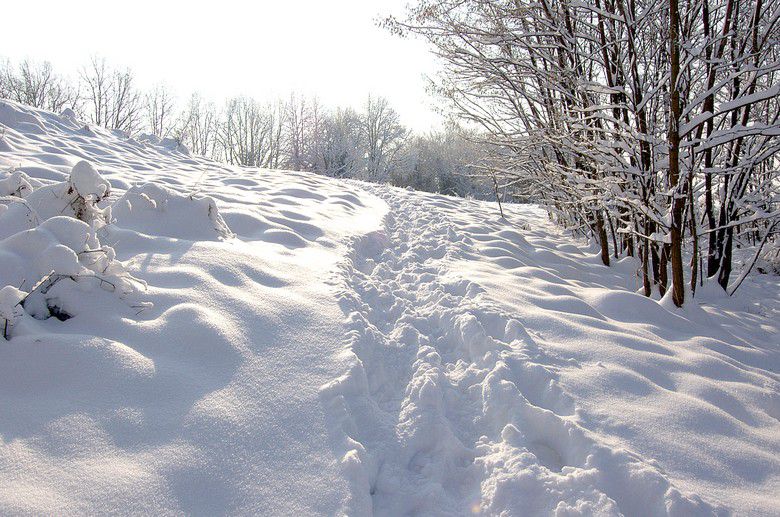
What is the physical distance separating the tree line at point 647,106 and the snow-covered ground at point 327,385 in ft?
3.02

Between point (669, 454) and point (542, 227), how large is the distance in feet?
20.5

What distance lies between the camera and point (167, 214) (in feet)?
10.6

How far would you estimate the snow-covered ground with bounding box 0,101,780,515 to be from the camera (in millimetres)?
1346

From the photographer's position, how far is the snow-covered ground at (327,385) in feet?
4.42

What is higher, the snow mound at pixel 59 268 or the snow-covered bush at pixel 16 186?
the snow-covered bush at pixel 16 186

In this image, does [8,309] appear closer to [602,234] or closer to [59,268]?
[59,268]

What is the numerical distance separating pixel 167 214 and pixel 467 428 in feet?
8.98

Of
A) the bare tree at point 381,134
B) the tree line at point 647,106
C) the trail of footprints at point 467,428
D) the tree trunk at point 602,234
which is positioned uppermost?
the bare tree at point 381,134

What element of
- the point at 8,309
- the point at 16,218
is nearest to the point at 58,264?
the point at 8,309

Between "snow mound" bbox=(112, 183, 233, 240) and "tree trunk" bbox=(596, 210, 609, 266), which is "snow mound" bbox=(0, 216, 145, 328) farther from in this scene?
"tree trunk" bbox=(596, 210, 609, 266)

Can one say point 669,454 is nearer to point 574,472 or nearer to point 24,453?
point 574,472

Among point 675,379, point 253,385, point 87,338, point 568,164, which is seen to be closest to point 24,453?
point 87,338

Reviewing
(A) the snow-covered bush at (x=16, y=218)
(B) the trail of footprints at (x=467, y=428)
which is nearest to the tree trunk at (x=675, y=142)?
(B) the trail of footprints at (x=467, y=428)

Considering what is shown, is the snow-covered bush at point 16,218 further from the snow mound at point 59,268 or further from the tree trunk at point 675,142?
the tree trunk at point 675,142
